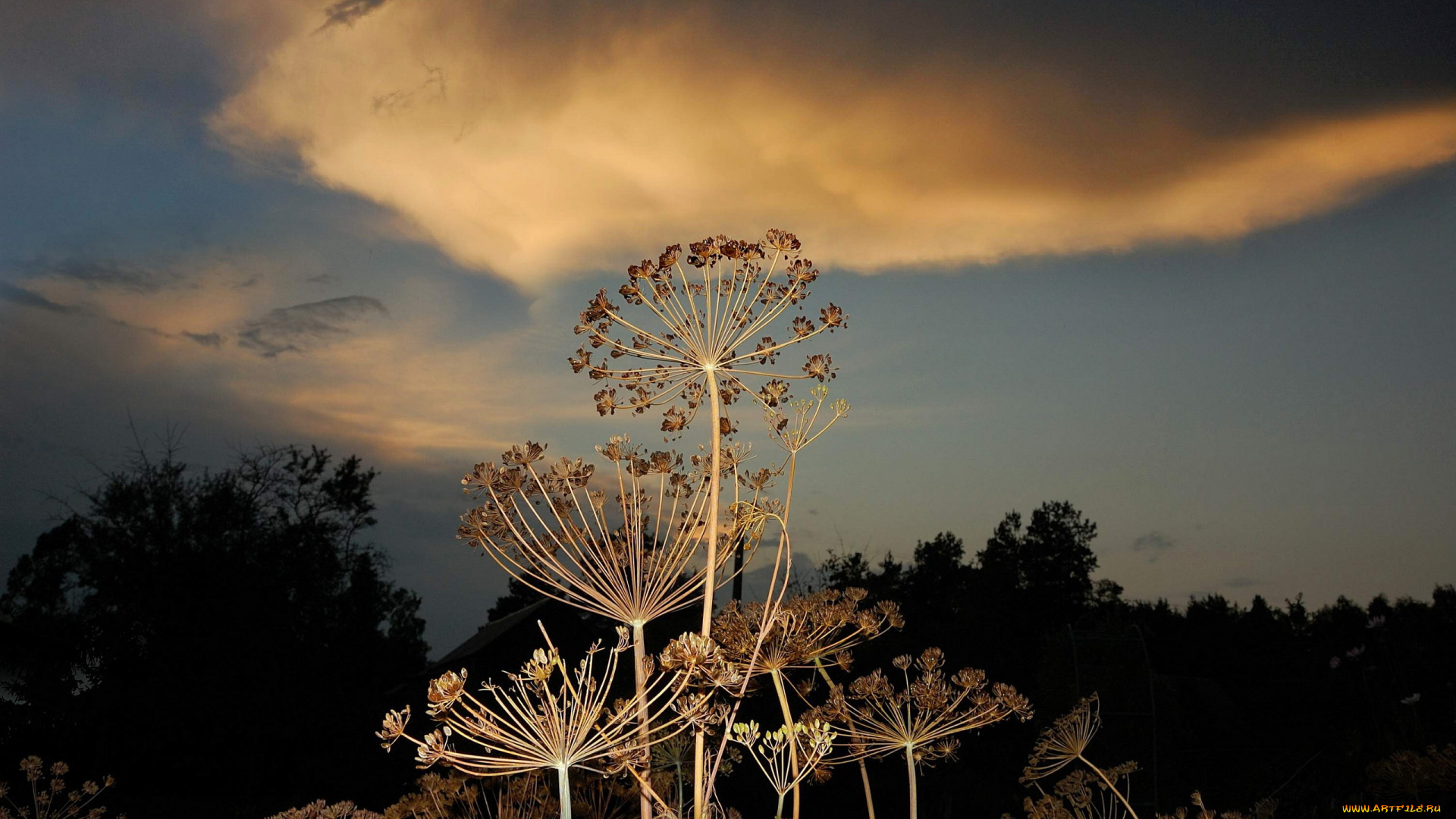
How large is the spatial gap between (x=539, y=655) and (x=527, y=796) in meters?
3.73

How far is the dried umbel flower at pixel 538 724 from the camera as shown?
3020 millimetres

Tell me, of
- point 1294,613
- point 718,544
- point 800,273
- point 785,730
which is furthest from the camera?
point 1294,613

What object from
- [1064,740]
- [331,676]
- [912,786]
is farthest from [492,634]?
[912,786]

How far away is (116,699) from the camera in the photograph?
23547 mm

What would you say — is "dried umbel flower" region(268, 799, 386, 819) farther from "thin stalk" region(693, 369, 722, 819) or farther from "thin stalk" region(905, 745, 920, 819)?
"thin stalk" region(905, 745, 920, 819)

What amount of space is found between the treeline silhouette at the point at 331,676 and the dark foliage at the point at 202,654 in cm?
6

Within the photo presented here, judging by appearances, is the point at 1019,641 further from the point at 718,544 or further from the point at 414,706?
the point at 718,544

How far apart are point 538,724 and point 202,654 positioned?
26385 millimetres

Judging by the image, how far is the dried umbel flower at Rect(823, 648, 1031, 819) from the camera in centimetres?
502

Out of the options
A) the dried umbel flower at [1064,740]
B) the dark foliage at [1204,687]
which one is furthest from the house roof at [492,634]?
the dried umbel flower at [1064,740]

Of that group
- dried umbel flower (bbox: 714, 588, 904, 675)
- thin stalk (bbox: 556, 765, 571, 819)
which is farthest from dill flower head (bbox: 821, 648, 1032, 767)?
thin stalk (bbox: 556, 765, 571, 819)

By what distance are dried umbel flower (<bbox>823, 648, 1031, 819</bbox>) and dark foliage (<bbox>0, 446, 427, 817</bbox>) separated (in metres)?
18.8

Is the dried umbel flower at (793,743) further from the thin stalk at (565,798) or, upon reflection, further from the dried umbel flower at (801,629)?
the thin stalk at (565,798)

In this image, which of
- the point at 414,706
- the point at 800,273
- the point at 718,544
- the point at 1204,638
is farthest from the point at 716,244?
the point at 1204,638
